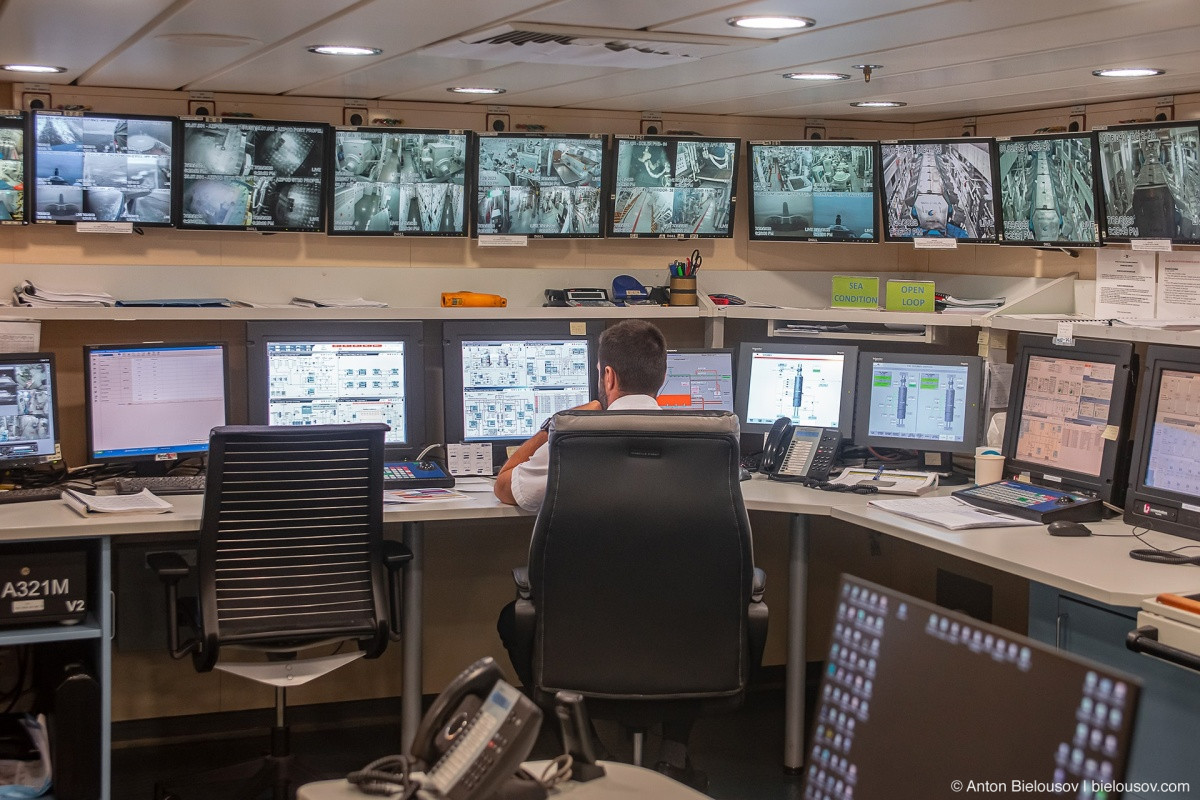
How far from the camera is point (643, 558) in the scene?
305cm

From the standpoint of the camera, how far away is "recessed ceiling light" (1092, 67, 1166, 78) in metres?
3.46

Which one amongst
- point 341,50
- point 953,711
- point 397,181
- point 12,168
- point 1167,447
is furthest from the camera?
point 397,181

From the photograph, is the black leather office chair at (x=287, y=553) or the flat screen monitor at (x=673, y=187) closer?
the black leather office chair at (x=287, y=553)

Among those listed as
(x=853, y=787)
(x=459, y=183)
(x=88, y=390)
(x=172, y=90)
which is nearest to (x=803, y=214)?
(x=459, y=183)

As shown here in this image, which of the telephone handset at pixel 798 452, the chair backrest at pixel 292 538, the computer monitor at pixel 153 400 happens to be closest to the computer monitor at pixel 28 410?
the computer monitor at pixel 153 400

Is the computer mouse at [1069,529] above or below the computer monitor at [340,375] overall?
below

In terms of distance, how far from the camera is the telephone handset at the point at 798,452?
4.17 metres

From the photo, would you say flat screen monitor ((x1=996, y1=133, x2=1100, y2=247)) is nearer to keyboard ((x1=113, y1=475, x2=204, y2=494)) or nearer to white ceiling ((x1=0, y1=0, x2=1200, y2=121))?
white ceiling ((x1=0, y1=0, x2=1200, y2=121))

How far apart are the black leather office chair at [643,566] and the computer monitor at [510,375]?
138cm

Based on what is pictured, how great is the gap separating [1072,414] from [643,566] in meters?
1.55

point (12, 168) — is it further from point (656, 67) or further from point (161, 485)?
point (656, 67)

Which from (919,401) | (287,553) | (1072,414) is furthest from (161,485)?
(1072,414)

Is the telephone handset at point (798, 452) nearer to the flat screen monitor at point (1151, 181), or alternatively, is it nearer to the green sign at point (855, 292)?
the green sign at point (855, 292)

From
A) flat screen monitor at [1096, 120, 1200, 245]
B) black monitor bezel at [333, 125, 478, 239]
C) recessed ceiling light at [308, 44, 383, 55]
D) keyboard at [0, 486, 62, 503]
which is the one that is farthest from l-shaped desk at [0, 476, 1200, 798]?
recessed ceiling light at [308, 44, 383, 55]
